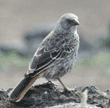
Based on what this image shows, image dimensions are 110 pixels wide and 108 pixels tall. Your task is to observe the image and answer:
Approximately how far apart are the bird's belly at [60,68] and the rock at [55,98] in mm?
216

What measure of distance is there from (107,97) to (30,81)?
1.18 m

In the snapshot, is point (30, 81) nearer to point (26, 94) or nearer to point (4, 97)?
point (26, 94)

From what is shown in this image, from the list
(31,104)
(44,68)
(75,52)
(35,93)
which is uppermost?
(75,52)

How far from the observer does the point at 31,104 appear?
303cm

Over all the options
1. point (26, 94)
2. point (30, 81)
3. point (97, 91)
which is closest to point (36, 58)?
point (30, 81)

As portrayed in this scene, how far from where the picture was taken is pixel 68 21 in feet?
10.9

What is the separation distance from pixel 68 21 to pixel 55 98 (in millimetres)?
1228

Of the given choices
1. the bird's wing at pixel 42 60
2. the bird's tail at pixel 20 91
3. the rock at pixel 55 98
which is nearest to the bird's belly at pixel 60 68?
the bird's wing at pixel 42 60

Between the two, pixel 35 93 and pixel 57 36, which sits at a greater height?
pixel 57 36

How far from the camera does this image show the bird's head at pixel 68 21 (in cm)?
326

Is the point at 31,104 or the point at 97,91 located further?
the point at 97,91

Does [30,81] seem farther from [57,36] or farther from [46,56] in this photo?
[57,36]

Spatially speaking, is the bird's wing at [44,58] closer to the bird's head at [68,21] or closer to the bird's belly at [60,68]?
the bird's belly at [60,68]

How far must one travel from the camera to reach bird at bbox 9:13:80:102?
3080 mm
